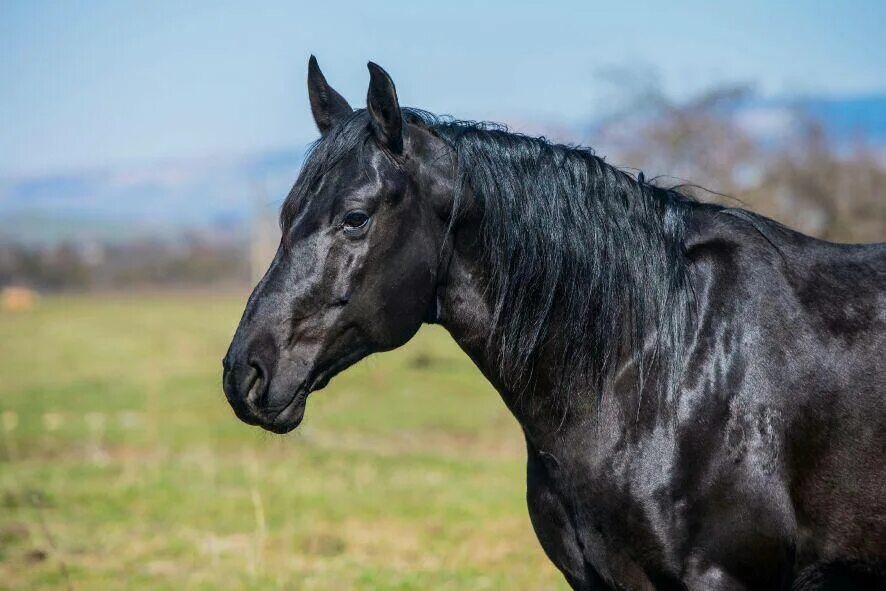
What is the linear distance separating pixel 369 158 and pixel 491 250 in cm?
56

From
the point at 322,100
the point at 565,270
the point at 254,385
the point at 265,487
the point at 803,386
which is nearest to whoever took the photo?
the point at 254,385

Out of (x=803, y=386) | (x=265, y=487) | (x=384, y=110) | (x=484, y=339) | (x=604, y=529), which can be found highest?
(x=384, y=110)

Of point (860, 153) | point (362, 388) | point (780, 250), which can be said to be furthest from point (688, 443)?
point (860, 153)

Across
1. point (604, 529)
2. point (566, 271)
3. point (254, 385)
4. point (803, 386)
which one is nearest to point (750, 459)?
point (803, 386)

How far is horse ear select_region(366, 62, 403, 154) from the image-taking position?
10.7ft

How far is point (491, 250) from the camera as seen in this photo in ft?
11.6

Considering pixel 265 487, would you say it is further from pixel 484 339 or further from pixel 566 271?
pixel 566 271

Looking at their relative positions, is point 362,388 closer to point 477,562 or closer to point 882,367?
point 477,562

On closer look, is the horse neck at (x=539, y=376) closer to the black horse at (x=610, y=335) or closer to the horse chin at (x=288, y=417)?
the black horse at (x=610, y=335)

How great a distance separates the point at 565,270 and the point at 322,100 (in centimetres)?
118

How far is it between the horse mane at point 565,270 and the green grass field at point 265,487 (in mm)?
1154

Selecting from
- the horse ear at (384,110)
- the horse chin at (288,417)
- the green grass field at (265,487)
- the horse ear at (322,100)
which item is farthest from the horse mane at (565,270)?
the green grass field at (265,487)

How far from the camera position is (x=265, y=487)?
35.7 feet

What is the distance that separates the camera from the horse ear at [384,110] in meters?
3.27
